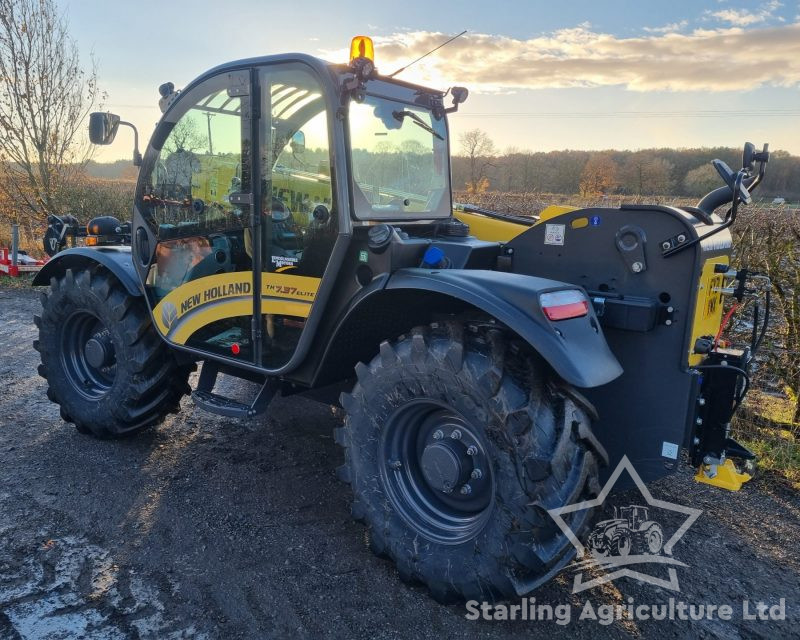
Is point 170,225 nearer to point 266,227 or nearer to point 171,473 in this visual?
point 266,227

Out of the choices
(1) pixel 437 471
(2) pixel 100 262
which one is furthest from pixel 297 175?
(2) pixel 100 262

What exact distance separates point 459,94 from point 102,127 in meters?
2.28

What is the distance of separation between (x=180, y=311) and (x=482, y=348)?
7.17ft

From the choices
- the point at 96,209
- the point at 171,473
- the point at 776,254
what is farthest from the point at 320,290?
the point at 96,209

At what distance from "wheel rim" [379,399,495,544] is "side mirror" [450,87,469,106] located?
84.2 inches

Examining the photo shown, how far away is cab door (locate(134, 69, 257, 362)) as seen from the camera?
137 inches

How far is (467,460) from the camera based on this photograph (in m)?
2.70

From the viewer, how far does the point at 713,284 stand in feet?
9.49

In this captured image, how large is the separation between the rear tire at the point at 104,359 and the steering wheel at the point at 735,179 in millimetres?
3512

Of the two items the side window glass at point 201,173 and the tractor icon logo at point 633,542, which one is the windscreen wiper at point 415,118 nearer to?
the side window glass at point 201,173

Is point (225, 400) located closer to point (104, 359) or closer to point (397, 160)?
point (104, 359)

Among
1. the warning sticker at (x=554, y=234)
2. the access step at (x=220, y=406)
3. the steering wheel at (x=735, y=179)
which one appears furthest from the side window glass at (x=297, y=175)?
the steering wheel at (x=735, y=179)

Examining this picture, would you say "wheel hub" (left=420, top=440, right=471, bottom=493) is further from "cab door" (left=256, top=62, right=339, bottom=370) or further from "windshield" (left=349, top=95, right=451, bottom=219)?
"windshield" (left=349, top=95, right=451, bottom=219)

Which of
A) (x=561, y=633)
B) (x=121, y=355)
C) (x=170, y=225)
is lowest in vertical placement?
(x=561, y=633)
